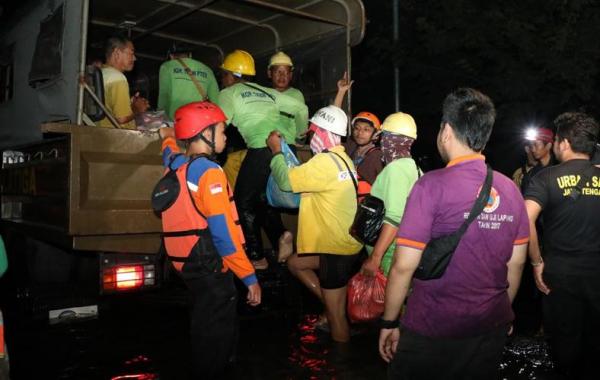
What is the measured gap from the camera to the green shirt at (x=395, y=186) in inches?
152

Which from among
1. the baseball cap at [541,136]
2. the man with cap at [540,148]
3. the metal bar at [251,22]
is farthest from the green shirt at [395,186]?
the metal bar at [251,22]

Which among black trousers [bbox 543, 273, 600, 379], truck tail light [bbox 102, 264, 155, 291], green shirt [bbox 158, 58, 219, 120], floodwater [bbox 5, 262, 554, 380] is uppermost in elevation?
green shirt [bbox 158, 58, 219, 120]

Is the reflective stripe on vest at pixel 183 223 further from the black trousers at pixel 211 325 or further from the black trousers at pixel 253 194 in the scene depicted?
the black trousers at pixel 253 194

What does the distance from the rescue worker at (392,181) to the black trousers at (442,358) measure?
1.31 meters

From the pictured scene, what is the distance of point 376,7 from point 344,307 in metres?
12.3

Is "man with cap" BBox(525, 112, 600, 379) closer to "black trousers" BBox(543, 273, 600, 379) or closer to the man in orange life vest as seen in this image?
"black trousers" BBox(543, 273, 600, 379)

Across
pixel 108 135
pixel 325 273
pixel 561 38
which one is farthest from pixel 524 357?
pixel 561 38

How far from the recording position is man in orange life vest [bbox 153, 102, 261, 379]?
3061 mm

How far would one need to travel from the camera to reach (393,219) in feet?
12.6

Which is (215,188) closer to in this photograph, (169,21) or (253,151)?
(253,151)

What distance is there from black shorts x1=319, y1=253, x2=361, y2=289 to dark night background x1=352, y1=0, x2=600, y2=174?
6915mm

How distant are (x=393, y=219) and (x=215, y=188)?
4.89ft

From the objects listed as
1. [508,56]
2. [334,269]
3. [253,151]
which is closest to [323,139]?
[253,151]

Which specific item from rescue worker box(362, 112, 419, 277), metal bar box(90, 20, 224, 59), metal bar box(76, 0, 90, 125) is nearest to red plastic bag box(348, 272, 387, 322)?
rescue worker box(362, 112, 419, 277)
